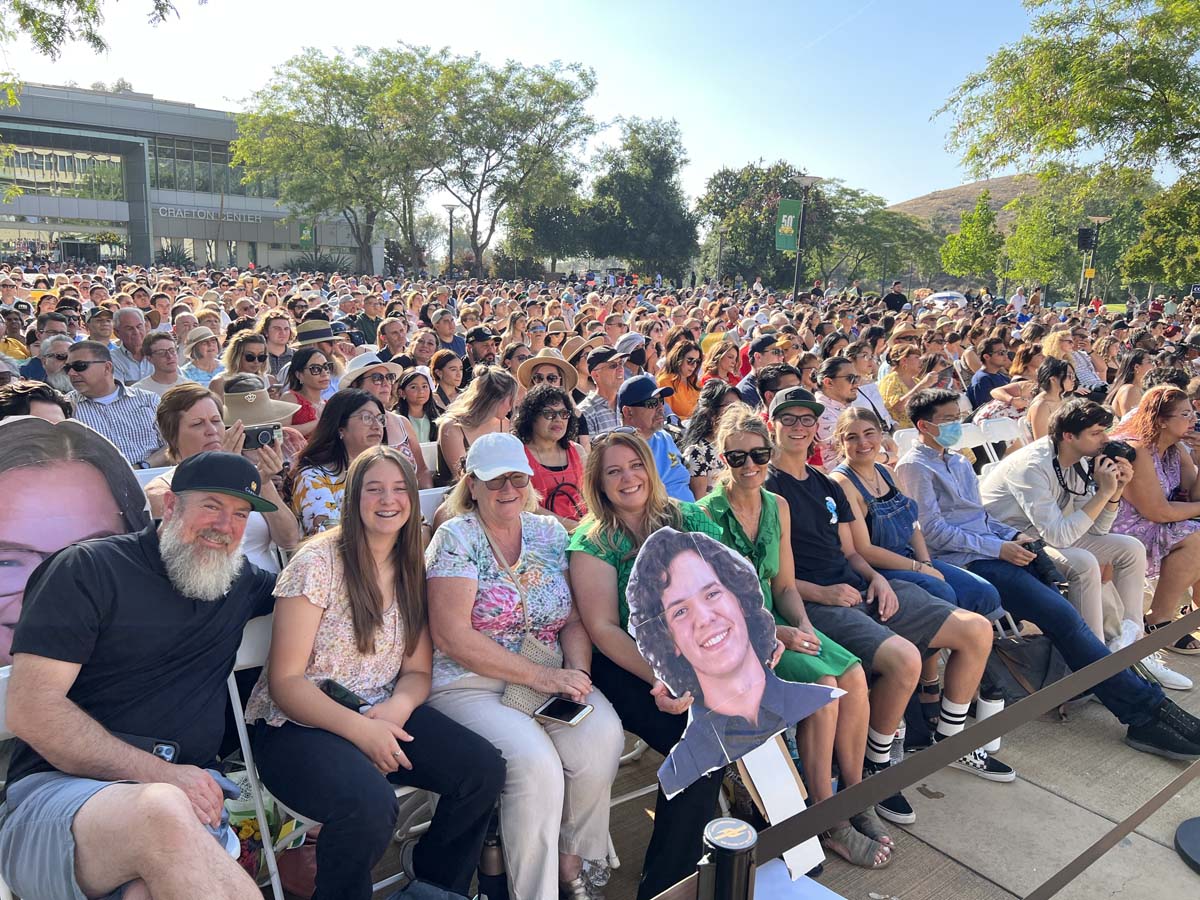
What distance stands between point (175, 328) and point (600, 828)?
8.05 meters

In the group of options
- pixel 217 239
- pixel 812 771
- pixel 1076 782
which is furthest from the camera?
pixel 217 239

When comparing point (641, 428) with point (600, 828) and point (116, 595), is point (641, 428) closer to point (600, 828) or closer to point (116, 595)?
point (600, 828)

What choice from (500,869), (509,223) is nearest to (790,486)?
(500,869)

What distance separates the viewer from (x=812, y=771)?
3.16m

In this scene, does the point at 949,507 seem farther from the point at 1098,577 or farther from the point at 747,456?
the point at 747,456

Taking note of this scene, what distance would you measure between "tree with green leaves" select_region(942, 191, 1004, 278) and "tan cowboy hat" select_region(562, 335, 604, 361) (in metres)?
61.1

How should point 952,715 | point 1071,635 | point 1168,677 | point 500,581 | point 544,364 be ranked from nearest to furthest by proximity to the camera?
point 500,581
point 952,715
point 1071,635
point 1168,677
point 544,364

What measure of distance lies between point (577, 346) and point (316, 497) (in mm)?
5016

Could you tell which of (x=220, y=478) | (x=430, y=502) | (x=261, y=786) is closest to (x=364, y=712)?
(x=261, y=786)

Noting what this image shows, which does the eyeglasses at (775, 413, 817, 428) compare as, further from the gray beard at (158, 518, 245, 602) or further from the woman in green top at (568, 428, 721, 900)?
the gray beard at (158, 518, 245, 602)

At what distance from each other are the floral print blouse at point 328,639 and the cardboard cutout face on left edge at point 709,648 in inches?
34.7

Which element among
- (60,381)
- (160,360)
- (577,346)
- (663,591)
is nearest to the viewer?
(663,591)

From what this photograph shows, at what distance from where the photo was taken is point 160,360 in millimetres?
6020

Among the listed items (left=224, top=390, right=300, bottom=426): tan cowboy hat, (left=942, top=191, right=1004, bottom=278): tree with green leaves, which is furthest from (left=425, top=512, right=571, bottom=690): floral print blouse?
(left=942, top=191, right=1004, bottom=278): tree with green leaves
